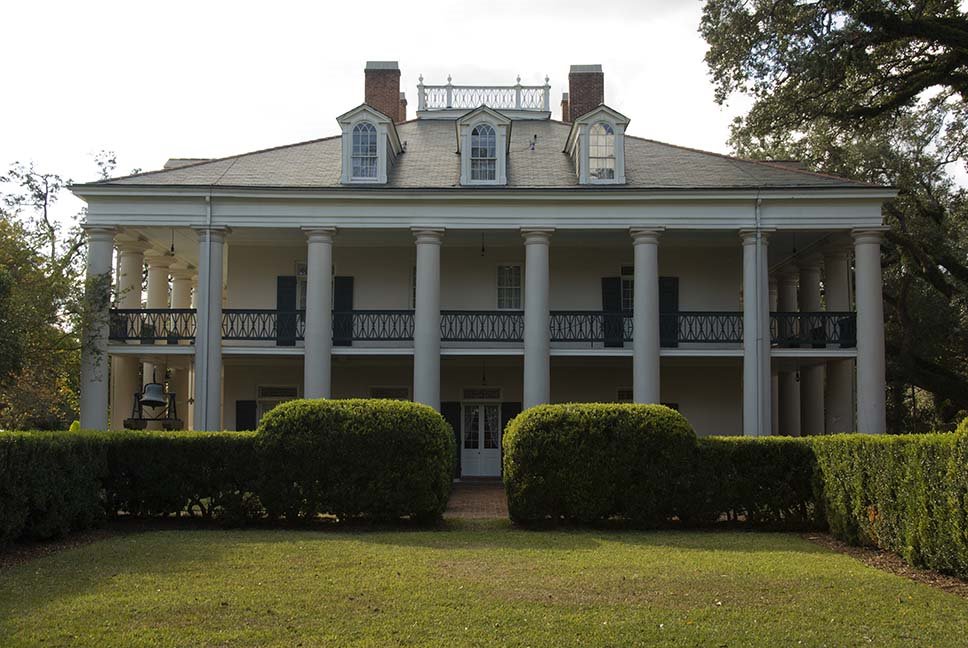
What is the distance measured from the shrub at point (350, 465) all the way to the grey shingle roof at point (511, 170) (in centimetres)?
899

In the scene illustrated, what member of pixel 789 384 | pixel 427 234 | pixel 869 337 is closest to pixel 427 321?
pixel 427 234

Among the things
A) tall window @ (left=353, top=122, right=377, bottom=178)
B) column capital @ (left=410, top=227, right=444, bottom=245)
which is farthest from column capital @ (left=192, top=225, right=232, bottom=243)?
column capital @ (left=410, top=227, right=444, bottom=245)

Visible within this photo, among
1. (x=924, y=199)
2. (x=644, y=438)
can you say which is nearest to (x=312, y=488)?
(x=644, y=438)

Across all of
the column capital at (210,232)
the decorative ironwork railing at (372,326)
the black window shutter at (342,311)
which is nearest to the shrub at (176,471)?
the column capital at (210,232)

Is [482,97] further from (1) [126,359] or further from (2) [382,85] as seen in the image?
(1) [126,359]

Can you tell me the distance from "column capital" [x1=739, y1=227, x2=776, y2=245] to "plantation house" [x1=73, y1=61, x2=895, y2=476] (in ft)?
0.17

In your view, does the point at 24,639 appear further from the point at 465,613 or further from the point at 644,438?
the point at 644,438

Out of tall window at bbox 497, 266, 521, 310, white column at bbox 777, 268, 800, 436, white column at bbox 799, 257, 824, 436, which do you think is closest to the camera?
white column at bbox 799, 257, 824, 436

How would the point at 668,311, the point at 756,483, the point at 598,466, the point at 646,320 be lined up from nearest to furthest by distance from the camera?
the point at 598,466, the point at 756,483, the point at 646,320, the point at 668,311

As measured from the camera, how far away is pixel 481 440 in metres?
26.2

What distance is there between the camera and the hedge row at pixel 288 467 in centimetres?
1509

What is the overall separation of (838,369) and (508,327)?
28.0 ft

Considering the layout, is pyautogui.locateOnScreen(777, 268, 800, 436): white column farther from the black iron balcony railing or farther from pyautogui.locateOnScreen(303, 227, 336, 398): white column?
pyautogui.locateOnScreen(303, 227, 336, 398): white column

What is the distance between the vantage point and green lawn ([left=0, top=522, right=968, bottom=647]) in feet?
26.6
